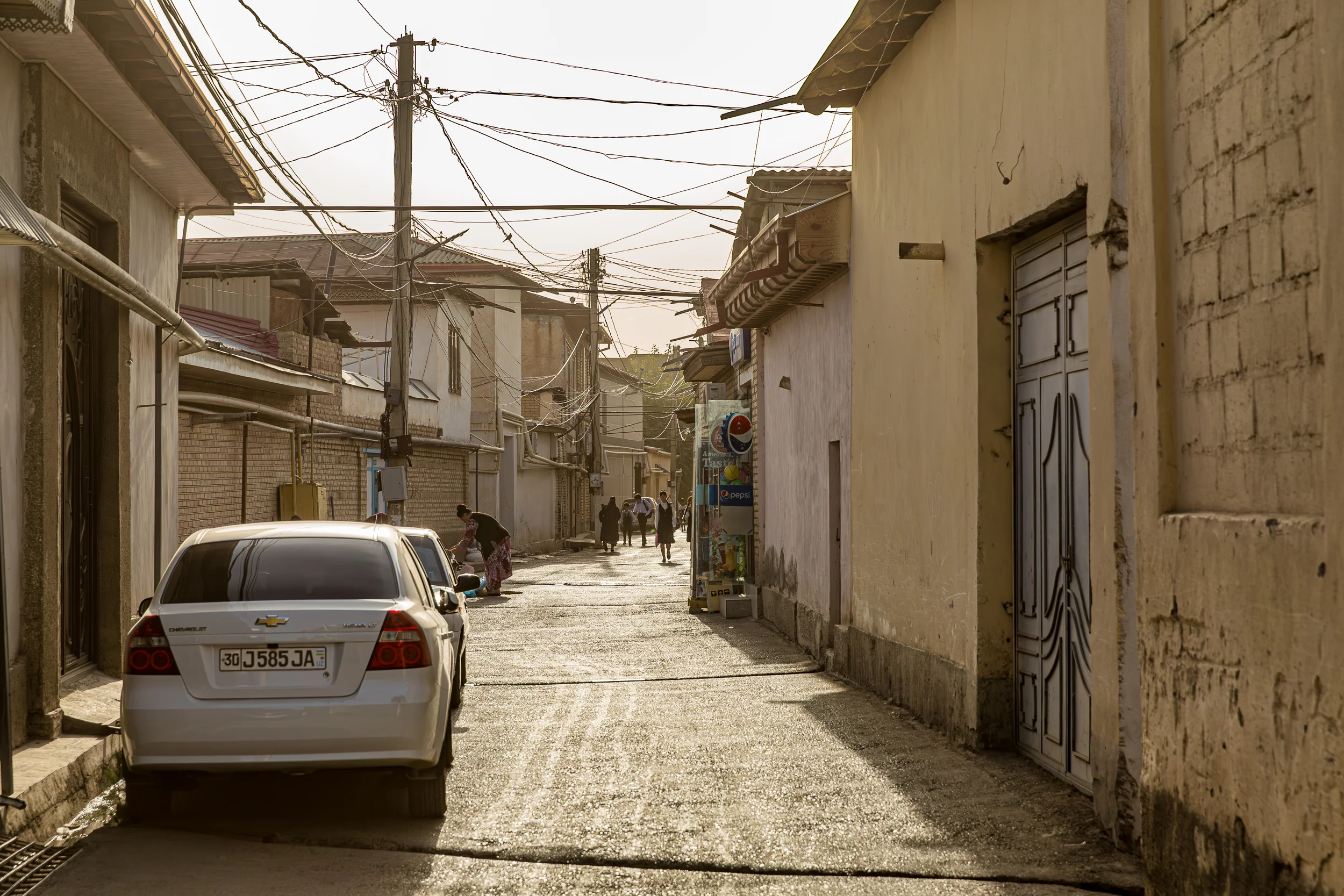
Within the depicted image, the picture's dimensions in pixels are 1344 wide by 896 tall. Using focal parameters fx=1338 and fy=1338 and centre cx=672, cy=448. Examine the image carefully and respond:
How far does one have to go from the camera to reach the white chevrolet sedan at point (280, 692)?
611 cm

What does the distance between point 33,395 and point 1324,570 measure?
277 inches

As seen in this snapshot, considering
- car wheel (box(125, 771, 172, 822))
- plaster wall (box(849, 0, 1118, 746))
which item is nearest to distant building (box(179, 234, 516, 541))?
plaster wall (box(849, 0, 1118, 746))

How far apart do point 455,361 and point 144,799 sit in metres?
32.7

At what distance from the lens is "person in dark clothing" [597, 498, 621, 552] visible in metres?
40.5

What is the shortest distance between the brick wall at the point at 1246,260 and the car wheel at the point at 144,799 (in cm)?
483

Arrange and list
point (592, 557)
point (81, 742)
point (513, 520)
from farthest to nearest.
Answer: point (513, 520) → point (592, 557) → point (81, 742)

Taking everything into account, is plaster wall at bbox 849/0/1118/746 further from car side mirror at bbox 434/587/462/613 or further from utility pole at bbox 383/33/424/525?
Answer: utility pole at bbox 383/33/424/525

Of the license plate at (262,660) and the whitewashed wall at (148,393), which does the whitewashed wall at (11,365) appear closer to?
the license plate at (262,660)

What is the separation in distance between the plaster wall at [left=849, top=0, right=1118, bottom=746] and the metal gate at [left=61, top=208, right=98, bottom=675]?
5943 millimetres

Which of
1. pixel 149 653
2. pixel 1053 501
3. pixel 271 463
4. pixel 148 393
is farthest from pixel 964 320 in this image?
pixel 271 463

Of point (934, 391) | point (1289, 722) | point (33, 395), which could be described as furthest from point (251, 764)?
point (934, 391)

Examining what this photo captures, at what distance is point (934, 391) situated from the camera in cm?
928

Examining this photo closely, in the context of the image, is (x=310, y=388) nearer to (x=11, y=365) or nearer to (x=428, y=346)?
(x=11, y=365)

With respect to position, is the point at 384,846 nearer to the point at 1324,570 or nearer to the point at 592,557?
the point at 1324,570
